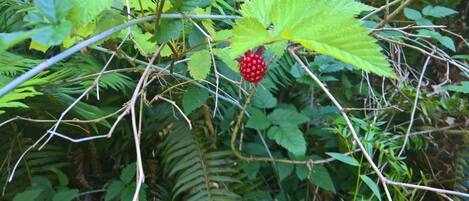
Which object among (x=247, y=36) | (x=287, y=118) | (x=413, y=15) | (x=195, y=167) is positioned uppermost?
(x=247, y=36)

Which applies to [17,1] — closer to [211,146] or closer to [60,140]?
[60,140]

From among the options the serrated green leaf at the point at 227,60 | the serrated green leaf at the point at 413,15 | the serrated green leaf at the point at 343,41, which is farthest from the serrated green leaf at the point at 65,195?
the serrated green leaf at the point at 413,15

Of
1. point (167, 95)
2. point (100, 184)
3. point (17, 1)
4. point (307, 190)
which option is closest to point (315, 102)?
point (307, 190)

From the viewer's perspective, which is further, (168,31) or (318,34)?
(168,31)

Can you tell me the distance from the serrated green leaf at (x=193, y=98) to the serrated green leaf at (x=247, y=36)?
42 cm

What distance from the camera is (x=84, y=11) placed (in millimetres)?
624

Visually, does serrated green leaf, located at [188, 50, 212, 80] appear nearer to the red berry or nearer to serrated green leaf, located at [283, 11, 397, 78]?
the red berry

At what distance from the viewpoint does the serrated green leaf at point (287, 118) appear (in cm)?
105

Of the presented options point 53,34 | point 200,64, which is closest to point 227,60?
point 200,64

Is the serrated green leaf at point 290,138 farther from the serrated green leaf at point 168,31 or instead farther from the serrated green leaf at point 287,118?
the serrated green leaf at point 168,31

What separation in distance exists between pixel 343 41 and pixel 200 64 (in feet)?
1.24

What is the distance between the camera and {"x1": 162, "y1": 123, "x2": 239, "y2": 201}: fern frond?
3.42 feet

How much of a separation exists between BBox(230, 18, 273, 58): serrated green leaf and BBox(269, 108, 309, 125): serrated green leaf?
0.50m

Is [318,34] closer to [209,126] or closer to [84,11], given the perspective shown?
[84,11]
